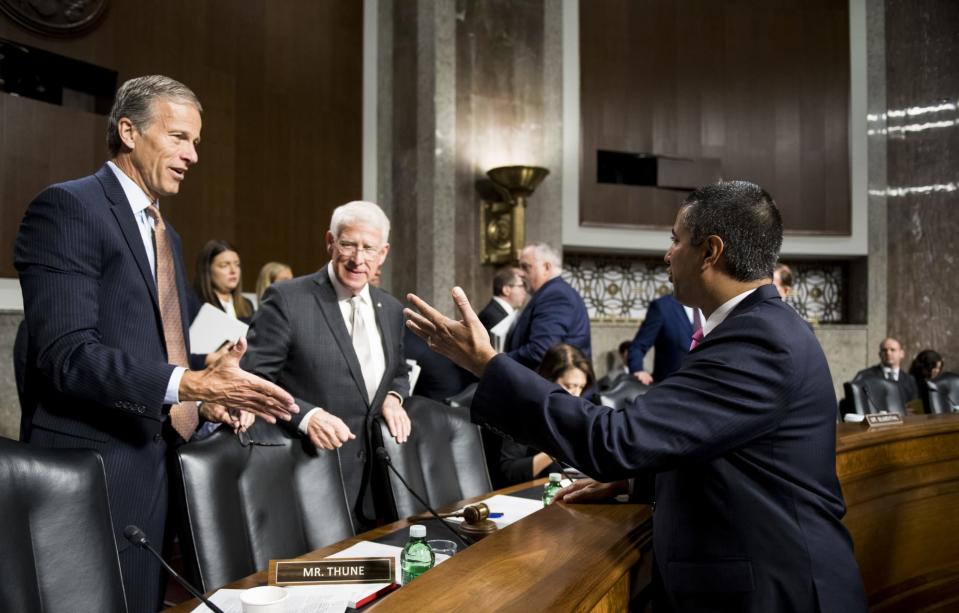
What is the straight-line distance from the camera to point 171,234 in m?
2.13

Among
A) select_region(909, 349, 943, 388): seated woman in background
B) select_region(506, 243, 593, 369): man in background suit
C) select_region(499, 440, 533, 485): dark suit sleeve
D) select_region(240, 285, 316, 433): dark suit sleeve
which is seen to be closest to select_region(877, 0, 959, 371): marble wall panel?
select_region(909, 349, 943, 388): seated woman in background

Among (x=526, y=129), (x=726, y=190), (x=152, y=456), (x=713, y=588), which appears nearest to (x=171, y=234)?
(x=152, y=456)

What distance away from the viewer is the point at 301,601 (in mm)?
1444

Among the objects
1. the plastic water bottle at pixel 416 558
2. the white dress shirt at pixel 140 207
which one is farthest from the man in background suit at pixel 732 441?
the white dress shirt at pixel 140 207

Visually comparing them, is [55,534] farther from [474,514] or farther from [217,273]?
[217,273]

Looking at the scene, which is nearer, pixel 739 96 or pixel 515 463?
pixel 515 463

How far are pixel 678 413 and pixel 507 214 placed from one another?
5.49 metres

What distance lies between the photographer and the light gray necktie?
112 inches

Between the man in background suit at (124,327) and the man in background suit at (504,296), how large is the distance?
332 centimetres

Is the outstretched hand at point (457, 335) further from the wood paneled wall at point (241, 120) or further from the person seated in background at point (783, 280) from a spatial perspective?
the wood paneled wall at point (241, 120)

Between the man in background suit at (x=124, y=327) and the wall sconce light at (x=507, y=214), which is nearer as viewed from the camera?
the man in background suit at (x=124, y=327)

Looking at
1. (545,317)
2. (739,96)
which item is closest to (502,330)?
(545,317)

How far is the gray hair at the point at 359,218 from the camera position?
9.12ft

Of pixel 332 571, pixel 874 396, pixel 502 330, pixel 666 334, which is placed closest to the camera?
pixel 332 571
